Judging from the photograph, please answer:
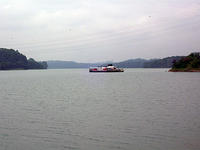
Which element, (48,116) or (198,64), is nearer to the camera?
(48,116)

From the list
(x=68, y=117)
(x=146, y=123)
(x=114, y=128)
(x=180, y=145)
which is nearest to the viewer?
(x=180, y=145)

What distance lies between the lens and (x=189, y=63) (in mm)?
146750

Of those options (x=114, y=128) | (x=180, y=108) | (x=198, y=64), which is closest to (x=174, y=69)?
(x=198, y=64)

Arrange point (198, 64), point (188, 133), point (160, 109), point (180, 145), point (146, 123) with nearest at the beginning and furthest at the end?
point (180, 145) → point (188, 133) → point (146, 123) → point (160, 109) → point (198, 64)

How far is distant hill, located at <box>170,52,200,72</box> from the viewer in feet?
464

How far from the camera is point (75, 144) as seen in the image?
54.4 ft

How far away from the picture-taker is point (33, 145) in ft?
54.2

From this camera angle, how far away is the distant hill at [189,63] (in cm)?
14150

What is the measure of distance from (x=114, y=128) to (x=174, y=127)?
425 cm

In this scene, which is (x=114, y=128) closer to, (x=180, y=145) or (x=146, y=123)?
(x=146, y=123)

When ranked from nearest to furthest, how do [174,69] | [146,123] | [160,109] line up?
[146,123], [160,109], [174,69]

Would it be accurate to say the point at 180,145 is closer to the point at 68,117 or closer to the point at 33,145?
the point at 33,145

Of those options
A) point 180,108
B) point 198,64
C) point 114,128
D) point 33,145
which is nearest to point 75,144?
point 33,145

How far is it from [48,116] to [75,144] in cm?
903
